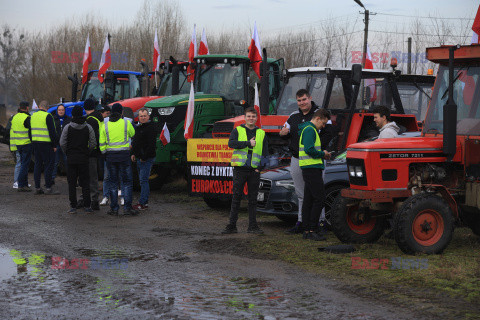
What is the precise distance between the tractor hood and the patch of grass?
673 centimetres

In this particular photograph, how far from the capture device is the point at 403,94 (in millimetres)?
14922

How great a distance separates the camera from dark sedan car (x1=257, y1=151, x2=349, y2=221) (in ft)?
36.4

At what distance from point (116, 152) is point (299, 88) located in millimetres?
3576

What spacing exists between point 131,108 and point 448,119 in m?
10.8

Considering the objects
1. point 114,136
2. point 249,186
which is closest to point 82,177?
point 114,136

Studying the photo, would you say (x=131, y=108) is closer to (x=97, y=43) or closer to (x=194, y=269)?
(x=194, y=269)

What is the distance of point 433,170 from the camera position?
9.34m

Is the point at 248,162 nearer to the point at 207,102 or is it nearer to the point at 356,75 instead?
the point at 356,75

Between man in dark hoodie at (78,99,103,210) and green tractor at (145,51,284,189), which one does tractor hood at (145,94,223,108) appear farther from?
man in dark hoodie at (78,99,103,210)

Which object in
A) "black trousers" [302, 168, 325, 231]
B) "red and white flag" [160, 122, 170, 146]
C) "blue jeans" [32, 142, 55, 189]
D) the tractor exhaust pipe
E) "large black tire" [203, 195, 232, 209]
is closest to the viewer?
the tractor exhaust pipe

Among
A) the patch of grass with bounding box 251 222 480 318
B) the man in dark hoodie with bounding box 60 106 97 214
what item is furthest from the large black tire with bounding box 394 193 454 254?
the man in dark hoodie with bounding box 60 106 97 214

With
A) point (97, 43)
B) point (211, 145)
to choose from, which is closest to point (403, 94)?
point (211, 145)

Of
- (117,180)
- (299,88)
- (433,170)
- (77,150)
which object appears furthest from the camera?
(299,88)

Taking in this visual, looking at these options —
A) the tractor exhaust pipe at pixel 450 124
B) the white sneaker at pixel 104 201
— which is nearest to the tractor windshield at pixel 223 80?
the white sneaker at pixel 104 201
